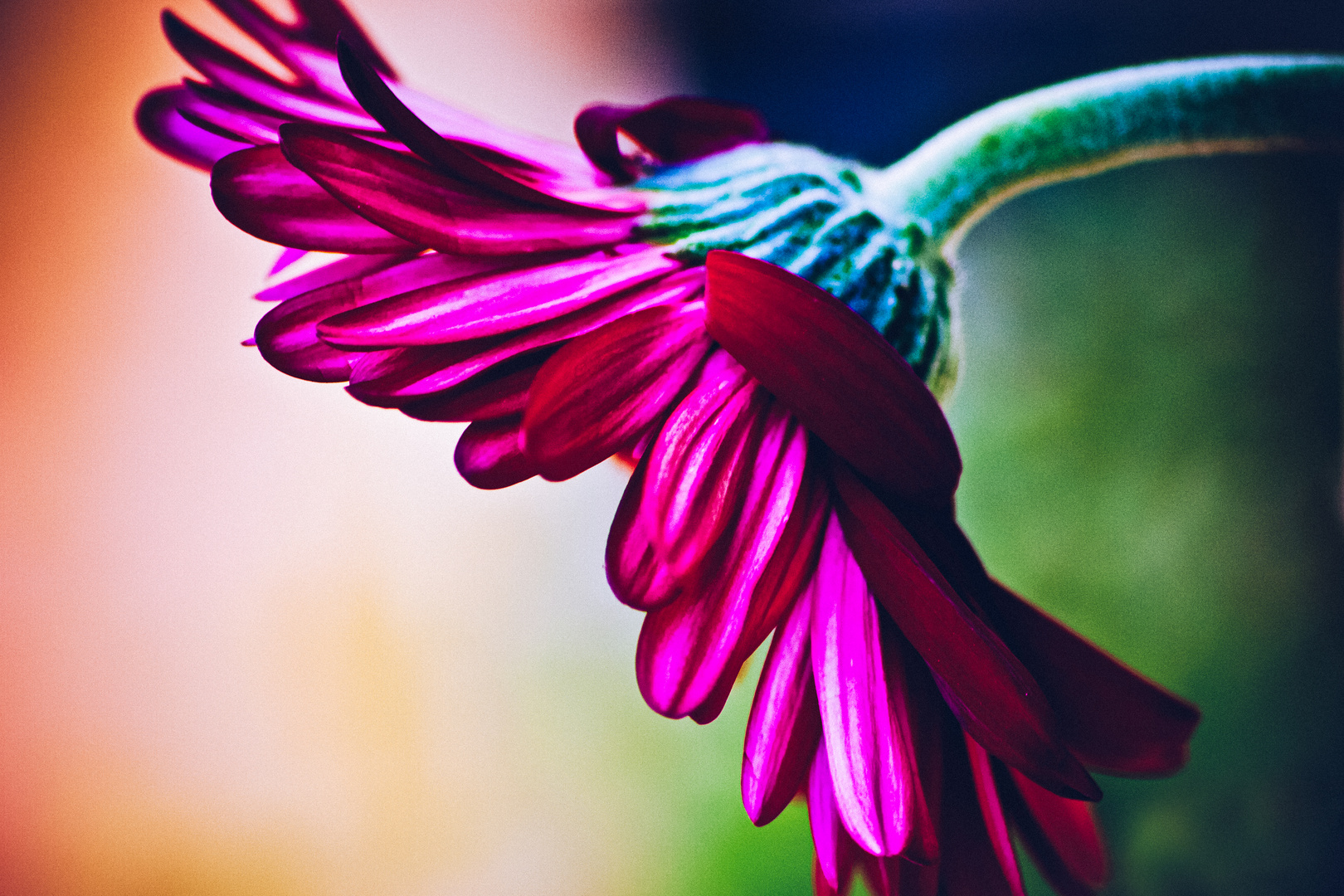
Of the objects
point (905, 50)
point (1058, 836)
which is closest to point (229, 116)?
point (1058, 836)

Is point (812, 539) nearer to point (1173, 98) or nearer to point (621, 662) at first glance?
point (1173, 98)

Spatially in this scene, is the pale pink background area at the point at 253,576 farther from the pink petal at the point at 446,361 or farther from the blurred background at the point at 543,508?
the pink petal at the point at 446,361

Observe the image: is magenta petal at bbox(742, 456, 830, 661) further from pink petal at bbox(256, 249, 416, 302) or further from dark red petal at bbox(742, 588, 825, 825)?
pink petal at bbox(256, 249, 416, 302)

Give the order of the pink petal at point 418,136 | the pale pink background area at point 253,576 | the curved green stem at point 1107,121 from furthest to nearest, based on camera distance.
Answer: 1. the pale pink background area at point 253,576
2. the curved green stem at point 1107,121
3. the pink petal at point 418,136

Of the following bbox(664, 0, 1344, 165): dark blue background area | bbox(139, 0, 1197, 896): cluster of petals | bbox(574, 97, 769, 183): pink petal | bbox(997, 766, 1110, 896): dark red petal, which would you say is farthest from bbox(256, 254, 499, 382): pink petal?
bbox(664, 0, 1344, 165): dark blue background area

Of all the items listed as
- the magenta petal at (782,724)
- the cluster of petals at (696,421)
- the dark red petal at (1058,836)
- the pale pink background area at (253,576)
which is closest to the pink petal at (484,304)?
the cluster of petals at (696,421)
